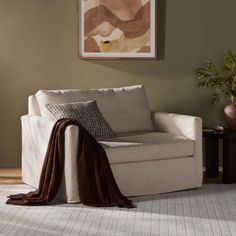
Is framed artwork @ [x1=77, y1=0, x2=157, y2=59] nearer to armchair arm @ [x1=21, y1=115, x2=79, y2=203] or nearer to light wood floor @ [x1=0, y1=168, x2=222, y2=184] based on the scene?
armchair arm @ [x1=21, y1=115, x2=79, y2=203]

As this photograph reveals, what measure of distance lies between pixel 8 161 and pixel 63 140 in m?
1.77

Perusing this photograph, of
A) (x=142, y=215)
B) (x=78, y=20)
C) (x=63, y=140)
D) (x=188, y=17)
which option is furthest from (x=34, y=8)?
(x=142, y=215)

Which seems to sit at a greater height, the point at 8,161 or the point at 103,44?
the point at 103,44

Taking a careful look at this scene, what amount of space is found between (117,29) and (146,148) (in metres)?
1.65

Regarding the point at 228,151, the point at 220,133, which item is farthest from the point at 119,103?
the point at 228,151

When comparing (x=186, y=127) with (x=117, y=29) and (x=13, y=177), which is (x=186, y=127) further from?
(x=13, y=177)

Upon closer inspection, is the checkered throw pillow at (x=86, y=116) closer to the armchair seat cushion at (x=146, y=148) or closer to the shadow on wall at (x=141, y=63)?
the armchair seat cushion at (x=146, y=148)

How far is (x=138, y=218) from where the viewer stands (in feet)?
16.8

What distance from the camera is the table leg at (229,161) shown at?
6434 mm

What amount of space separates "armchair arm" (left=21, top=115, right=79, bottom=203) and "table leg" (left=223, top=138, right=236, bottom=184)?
155 cm

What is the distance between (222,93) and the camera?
23.3ft

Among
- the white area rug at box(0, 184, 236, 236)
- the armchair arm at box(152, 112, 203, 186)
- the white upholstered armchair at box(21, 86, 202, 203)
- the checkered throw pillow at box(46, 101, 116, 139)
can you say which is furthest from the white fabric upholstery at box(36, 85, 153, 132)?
the white area rug at box(0, 184, 236, 236)

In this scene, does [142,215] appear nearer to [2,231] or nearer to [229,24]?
[2,231]

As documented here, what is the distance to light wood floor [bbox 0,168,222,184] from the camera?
6.57 metres
